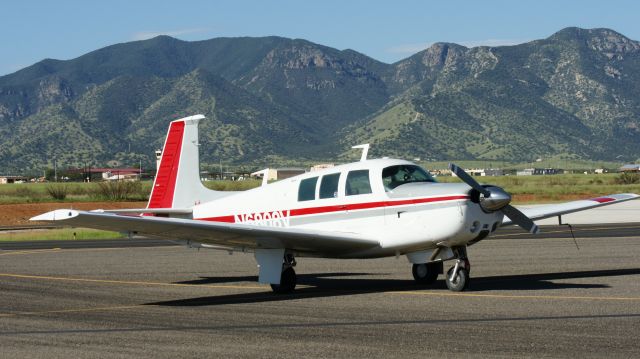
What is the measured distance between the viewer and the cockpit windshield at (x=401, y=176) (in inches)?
747

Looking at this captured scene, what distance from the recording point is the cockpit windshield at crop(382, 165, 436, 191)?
19.0m

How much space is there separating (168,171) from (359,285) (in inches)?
202

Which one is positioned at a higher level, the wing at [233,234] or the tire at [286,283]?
the wing at [233,234]

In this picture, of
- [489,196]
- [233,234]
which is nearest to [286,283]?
[233,234]

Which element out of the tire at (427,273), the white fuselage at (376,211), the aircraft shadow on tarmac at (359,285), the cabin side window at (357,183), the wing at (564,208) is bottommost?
the aircraft shadow on tarmac at (359,285)

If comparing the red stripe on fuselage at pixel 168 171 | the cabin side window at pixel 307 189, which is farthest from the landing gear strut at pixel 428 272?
the red stripe on fuselage at pixel 168 171

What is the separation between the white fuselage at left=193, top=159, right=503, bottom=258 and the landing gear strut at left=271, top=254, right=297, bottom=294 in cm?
84

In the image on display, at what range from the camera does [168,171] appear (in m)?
22.3

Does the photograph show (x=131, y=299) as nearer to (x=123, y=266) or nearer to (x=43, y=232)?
(x=123, y=266)

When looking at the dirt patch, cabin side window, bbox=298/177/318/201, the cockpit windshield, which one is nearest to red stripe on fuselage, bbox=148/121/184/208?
cabin side window, bbox=298/177/318/201

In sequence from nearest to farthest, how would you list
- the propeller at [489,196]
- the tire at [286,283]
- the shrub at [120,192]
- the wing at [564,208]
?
the propeller at [489,196] < the tire at [286,283] < the wing at [564,208] < the shrub at [120,192]

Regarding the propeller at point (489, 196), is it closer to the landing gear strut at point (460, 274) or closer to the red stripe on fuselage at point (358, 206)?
the red stripe on fuselage at point (358, 206)

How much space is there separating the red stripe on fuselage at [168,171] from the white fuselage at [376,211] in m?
1.80

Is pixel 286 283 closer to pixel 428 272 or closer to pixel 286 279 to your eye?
pixel 286 279
